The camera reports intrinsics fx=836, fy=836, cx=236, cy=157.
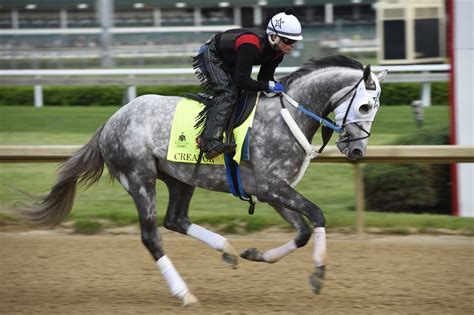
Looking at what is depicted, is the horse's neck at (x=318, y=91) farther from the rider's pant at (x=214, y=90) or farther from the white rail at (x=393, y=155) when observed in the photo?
A: the white rail at (x=393, y=155)

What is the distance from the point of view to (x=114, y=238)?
8.38 m

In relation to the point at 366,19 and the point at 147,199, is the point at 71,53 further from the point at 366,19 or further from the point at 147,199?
the point at 147,199

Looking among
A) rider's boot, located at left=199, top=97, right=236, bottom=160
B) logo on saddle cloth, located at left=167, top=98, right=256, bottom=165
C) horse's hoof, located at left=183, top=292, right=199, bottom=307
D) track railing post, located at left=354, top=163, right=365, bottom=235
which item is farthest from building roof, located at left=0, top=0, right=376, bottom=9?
horse's hoof, located at left=183, top=292, right=199, bottom=307

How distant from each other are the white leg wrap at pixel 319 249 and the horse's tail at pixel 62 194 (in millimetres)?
1905

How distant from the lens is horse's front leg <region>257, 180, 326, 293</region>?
562 centimetres

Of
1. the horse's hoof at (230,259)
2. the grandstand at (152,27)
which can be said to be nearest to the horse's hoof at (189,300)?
the horse's hoof at (230,259)

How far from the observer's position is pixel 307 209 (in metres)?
5.70

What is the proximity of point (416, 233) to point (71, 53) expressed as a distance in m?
13.1

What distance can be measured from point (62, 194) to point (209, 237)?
51.2 inches

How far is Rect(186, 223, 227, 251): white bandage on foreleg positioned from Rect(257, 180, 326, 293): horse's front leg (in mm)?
495

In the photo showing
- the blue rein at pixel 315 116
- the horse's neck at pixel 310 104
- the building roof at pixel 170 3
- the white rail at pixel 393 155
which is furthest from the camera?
the building roof at pixel 170 3

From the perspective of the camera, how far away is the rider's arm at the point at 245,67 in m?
5.80

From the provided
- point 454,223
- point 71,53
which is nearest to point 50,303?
point 454,223

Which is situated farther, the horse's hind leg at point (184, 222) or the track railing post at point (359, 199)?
the track railing post at point (359, 199)
